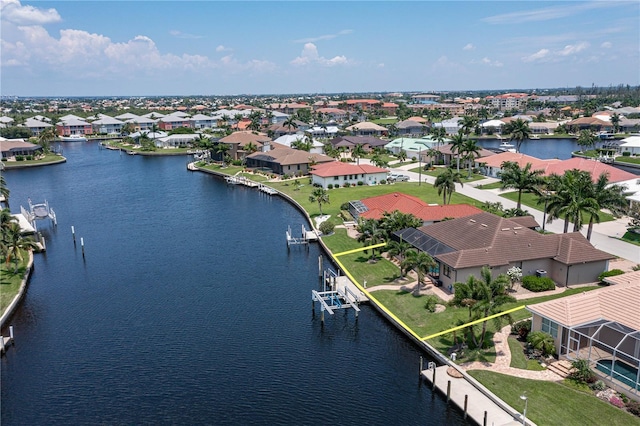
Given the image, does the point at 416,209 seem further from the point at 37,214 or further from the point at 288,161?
the point at 37,214

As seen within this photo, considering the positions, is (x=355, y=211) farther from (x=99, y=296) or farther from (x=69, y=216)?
(x=69, y=216)

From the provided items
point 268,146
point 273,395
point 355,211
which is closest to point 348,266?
point 355,211

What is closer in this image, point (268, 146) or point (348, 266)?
point (348, 266)

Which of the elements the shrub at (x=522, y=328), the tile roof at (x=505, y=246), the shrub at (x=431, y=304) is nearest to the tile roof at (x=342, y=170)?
the tile roof at (x=505, y=246)

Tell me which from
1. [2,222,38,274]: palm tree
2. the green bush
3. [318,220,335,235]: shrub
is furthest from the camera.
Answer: [318,220,335,235]: shrub

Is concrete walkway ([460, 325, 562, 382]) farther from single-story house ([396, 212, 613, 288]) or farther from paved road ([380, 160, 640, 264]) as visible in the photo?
paved road ([380, 160, 640, 264])

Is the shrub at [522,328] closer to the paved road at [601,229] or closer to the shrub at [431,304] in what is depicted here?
the shrub at [431,304]

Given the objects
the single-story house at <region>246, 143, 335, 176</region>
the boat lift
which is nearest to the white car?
the single-story house at <region>246, 143, 335, 176</region>
